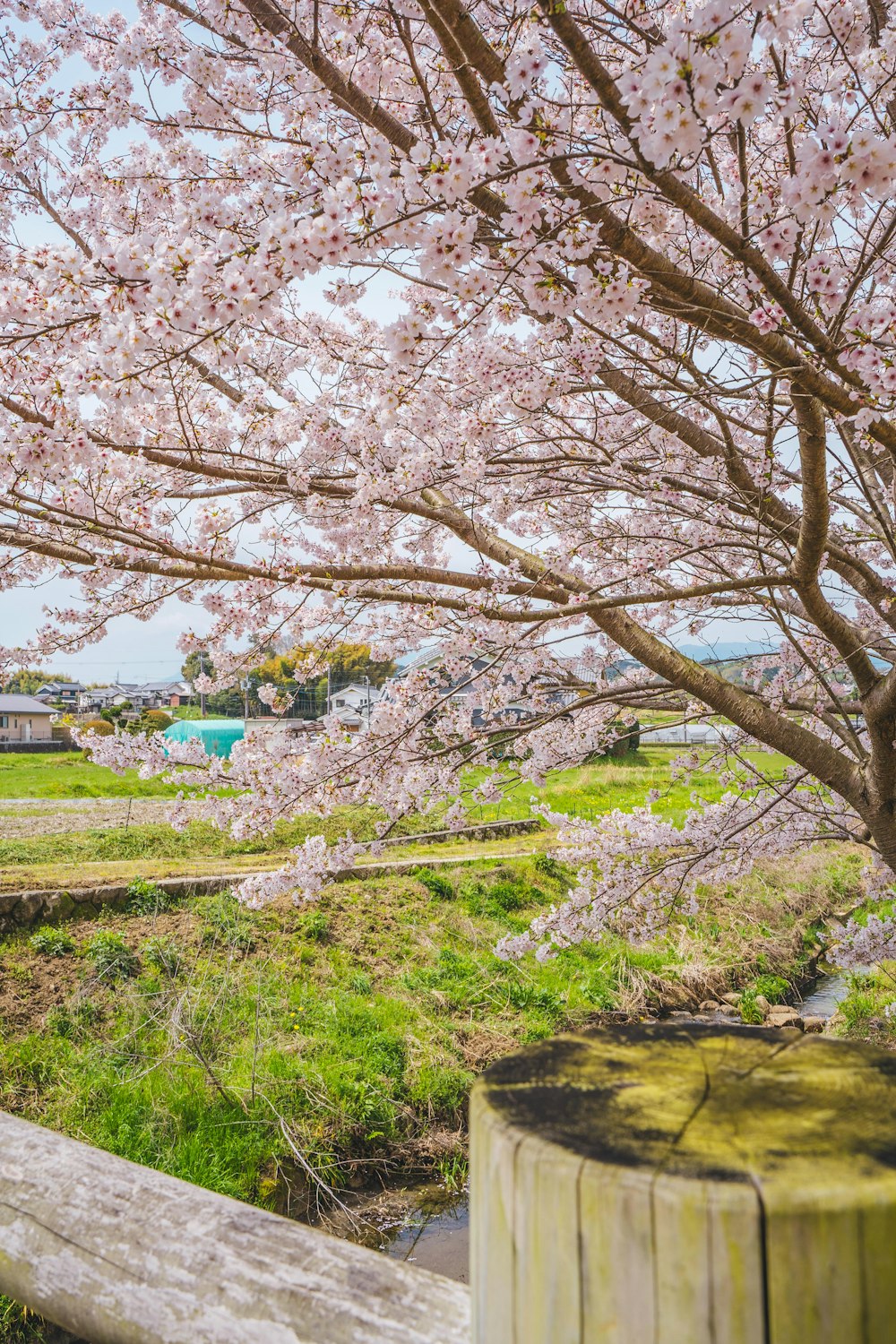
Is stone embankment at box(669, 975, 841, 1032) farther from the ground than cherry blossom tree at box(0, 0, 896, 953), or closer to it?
closer to it

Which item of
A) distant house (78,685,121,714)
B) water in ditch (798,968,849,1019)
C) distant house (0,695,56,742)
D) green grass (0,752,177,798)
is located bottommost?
water in ditch (798,968,849,1019)

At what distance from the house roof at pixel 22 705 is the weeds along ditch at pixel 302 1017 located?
113 ft

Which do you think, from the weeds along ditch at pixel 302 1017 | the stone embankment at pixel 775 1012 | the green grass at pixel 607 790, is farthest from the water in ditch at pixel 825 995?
the green grass at pixel 607 790

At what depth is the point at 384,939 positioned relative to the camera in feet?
27.9

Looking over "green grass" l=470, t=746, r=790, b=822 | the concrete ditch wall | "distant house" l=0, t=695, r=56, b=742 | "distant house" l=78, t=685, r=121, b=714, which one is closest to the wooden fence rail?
the concrete ditch wall

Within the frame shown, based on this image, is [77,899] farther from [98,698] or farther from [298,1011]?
[98,698]

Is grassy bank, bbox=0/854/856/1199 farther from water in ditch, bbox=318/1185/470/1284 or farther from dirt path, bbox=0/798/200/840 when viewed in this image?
dirt path, bbox=0/798/200/840

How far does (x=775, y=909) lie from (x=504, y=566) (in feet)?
27.5

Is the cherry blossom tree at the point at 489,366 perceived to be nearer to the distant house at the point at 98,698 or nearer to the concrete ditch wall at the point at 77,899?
the concrete ditch wall at the point at 77,899

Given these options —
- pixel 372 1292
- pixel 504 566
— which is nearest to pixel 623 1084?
pixel 372 1292

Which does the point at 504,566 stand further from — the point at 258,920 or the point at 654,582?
the point at 258,920

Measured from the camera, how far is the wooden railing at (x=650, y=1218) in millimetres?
593

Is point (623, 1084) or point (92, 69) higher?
point (92, 69)

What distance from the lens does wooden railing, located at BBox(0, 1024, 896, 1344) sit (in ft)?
1.94
